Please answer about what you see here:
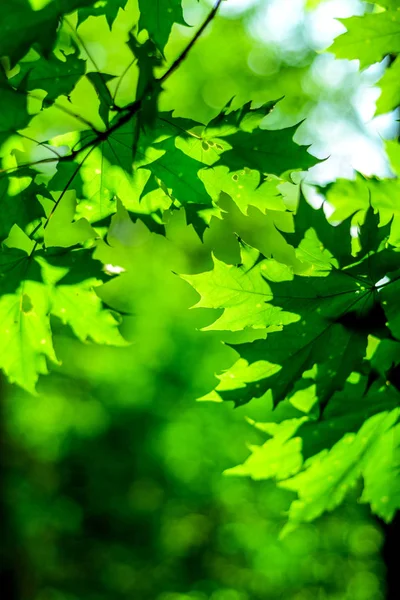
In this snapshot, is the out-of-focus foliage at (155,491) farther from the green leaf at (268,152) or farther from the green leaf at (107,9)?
the green leaf at (107,9)

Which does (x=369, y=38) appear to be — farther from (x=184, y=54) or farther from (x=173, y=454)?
(x=173, y=454)

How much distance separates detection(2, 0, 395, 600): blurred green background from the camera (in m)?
8.41

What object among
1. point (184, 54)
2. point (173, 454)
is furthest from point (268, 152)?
point (173, 454)

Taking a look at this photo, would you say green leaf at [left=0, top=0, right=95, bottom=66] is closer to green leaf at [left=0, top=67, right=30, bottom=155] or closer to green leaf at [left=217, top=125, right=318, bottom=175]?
green leaf at [left=0, top=67, right=30, bottom=155]

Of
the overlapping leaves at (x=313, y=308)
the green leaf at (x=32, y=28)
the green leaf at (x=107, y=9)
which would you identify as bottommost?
the overlapping leaves at (x=313, y=308)

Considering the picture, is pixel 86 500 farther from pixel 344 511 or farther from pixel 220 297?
pixel 220 297

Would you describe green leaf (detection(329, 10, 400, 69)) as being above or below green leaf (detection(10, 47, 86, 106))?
above

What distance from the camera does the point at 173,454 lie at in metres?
8.36

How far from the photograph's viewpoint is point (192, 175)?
4.44 feet

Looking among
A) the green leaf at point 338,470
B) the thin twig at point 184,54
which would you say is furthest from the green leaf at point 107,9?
the green leaf at point 338,470

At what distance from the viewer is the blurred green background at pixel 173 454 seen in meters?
8.41

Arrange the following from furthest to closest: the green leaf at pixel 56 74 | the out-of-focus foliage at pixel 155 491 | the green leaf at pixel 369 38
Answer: the out-of-focus foliage at pixel 155 491
the green leaf at pixel 369 38
the green leaf at pixel 56 74

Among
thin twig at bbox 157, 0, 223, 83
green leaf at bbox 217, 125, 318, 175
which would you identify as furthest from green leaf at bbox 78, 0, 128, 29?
green leaf at bbox 217, 125, 318, 175

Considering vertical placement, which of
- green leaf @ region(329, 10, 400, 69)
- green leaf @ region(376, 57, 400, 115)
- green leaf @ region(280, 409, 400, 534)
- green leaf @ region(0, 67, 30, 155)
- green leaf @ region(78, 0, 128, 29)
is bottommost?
green leaf @ region(280, 409, 400, 534)
